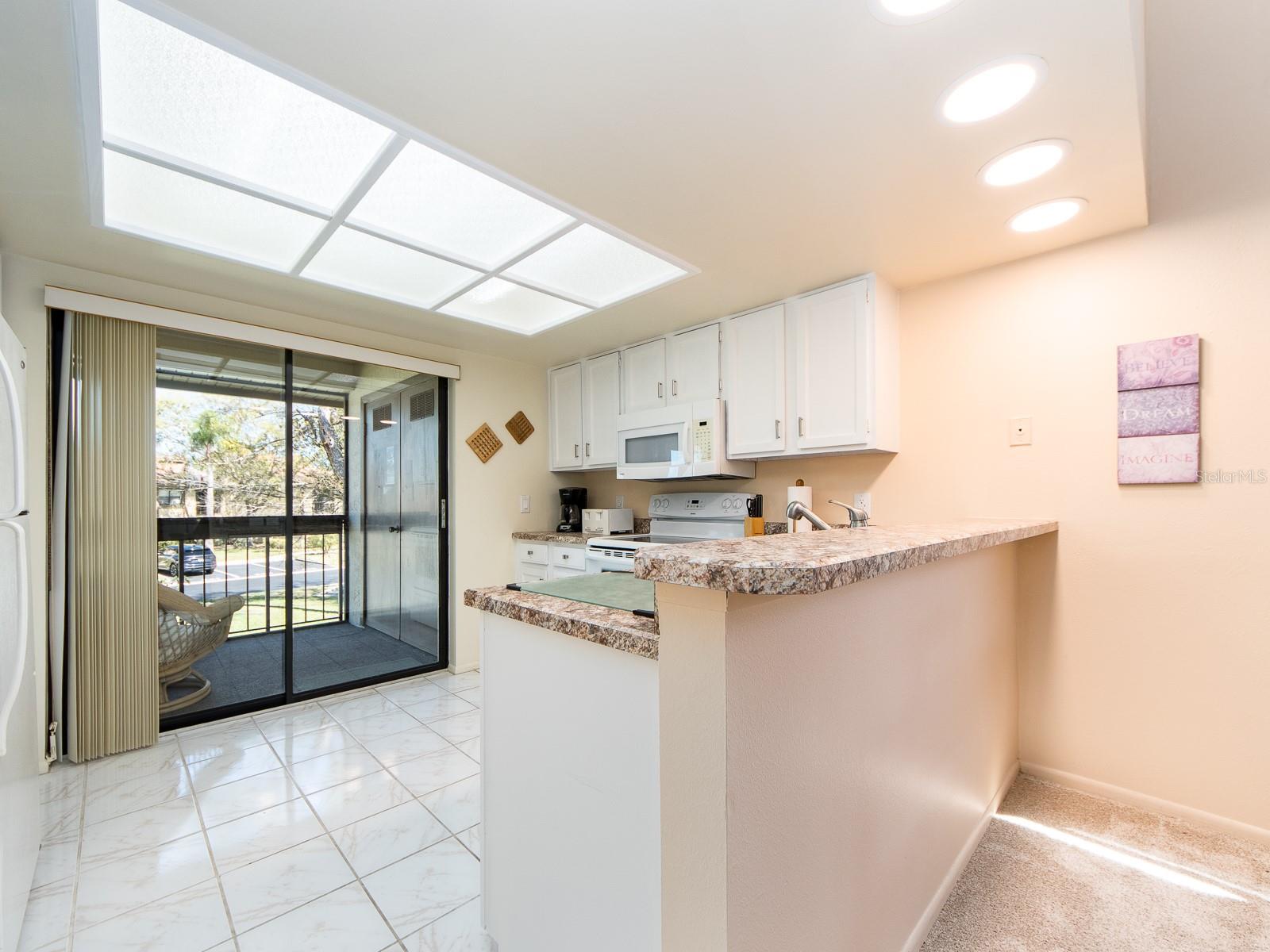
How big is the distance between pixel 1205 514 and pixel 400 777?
10.8ft

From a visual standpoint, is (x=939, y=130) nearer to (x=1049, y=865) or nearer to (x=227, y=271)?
(x=1049, y=865)

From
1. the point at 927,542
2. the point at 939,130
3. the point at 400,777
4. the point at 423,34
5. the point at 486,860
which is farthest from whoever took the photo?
the point at 400,777

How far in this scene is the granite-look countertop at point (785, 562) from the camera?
710 millimetres

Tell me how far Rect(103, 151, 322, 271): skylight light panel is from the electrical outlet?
299 cm

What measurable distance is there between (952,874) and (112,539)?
11.9 ft

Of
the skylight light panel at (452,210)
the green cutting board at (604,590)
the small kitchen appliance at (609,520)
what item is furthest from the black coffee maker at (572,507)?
the green cutting board at (604,590)

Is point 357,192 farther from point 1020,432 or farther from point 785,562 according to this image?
point 1020,432

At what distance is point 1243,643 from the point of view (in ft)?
6.29

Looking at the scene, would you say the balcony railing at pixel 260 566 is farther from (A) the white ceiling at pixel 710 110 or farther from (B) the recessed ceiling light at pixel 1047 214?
(B) the recessed ceiling light at pixel 1047 214

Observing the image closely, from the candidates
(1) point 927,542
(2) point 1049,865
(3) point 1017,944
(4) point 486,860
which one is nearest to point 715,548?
(1) point 927,542

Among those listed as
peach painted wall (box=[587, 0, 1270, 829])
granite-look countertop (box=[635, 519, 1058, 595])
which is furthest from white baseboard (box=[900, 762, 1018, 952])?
granite-look countertop (box=[635, 519, 1058, 595])

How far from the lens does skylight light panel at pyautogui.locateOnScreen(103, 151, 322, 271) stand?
1.85 meters

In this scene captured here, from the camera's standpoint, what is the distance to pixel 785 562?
74 centimetres

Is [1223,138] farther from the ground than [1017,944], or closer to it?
farther from the ground
